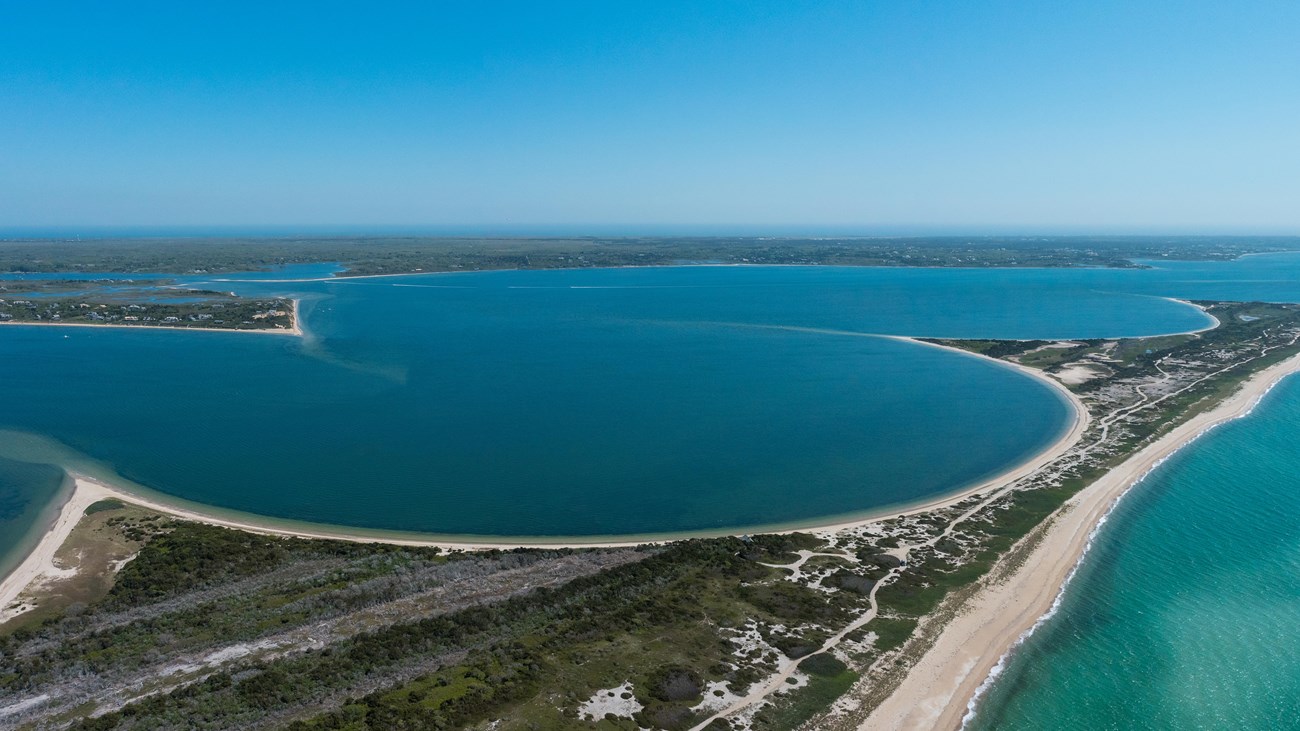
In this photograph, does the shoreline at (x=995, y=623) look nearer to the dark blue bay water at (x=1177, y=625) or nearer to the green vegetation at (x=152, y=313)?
the dark blue bay water at (x=1177, y=625)

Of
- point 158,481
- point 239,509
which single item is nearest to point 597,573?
point 239,509

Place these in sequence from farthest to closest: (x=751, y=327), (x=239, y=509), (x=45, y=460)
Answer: (x=751, y=327), (x=45, y=460), (x=239, y=509)

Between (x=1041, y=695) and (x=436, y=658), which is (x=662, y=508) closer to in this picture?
(x=436, y=658)

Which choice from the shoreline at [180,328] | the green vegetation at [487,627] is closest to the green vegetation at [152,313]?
the shoreline at [180,328]

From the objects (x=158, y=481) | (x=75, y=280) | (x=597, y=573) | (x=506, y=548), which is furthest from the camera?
(x=75, y=280)

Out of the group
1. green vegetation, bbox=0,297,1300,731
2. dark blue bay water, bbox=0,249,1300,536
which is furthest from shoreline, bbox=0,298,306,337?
green vegetation, bbox=0,297,1300,731

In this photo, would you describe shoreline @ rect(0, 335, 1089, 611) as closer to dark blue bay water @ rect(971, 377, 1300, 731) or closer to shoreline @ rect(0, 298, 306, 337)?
dark blue bay water @ rect(971, 377, 1300, 731)

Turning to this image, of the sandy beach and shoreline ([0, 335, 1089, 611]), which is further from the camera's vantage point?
shoreline ([0, 335, 1089, 611])
